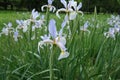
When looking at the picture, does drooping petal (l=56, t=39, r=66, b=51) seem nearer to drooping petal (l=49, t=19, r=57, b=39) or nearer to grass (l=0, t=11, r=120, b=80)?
drooping petal (l=49, t=19, r=57, b=39)

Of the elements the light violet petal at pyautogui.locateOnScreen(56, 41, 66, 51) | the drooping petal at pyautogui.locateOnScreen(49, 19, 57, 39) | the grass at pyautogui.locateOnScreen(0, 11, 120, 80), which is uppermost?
the drooping petal at pyautogui.locateOnScreen(49, 19, 57, 39)

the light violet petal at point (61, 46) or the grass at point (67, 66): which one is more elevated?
the light violet petal at point (61, 46)

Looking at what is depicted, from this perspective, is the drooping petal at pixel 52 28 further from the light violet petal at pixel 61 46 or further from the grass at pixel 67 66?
the grass at pixel 67 66

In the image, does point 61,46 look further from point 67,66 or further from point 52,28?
point 67,66

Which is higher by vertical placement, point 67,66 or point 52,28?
point 52,28

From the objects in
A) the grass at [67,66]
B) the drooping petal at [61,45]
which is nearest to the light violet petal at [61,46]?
the drooping petal at [61,45]

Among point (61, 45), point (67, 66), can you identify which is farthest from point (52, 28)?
point (67, 66)

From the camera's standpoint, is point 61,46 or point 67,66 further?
point 67,66

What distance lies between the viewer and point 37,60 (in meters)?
2.97

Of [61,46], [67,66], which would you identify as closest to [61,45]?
[61,46]

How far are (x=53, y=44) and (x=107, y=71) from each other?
3.82 ft

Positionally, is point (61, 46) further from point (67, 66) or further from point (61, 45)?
point (67, 66)

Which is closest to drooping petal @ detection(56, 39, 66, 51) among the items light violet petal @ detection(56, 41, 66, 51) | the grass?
light violet petal @ detection(56, 41, 66, 51)

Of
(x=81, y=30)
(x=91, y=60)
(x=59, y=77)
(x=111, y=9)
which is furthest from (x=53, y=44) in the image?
(x=111, y=9)
